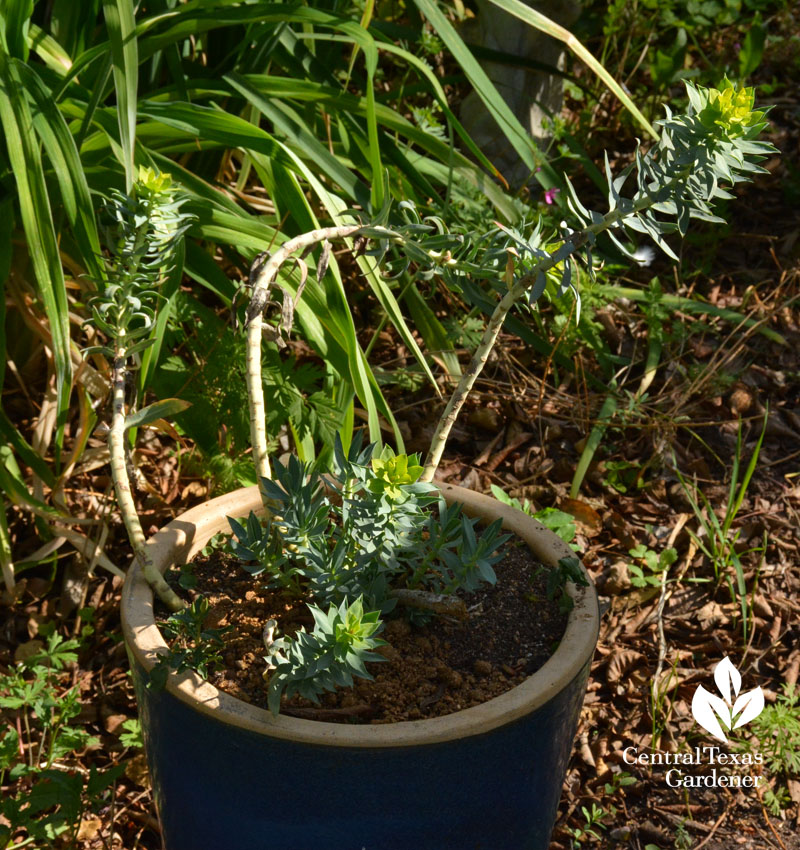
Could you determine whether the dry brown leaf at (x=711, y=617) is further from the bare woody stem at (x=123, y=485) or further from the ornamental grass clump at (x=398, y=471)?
the bare woody stem at (x=123, y=485)

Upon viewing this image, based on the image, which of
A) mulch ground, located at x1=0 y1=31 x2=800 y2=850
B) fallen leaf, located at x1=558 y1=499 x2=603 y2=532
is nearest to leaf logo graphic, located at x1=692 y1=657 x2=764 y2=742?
mulch ground, located at x1=0 y1=31 x2=800 y2=850

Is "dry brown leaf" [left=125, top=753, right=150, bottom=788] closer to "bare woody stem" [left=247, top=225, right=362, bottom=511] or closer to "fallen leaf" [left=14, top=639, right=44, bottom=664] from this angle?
"fallen leaf" [left=14, top=639, right=44, bottom=664]

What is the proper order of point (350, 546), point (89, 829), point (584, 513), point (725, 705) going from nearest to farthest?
point (350, 546) → point (89, 829) → point (725, 705) → point (584, 513)

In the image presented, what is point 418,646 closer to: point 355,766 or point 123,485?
point 355,766

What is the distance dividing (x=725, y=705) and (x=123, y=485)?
1143 mm

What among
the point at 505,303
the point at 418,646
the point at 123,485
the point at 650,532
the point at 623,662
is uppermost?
the point at 505,303

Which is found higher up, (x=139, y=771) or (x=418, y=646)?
(x=418, y=646)

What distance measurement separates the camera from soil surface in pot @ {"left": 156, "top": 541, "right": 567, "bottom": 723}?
108 centimetres

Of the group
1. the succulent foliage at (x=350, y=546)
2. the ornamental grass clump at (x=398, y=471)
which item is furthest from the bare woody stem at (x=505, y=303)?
the succulent foliage at (x=350, y=546)

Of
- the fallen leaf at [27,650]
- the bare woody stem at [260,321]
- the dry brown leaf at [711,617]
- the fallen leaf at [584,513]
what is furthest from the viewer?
the fallen leaf at [584,513]

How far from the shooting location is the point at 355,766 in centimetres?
100

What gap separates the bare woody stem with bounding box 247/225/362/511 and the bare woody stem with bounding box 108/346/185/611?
0.17 m

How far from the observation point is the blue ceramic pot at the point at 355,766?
997 millimetres

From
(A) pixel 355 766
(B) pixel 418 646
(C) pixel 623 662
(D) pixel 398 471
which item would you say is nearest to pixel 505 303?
(D) pixel 398 471
